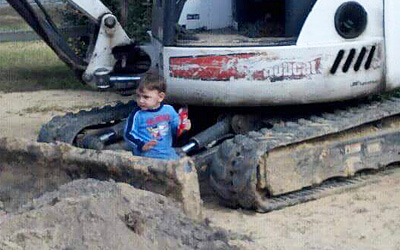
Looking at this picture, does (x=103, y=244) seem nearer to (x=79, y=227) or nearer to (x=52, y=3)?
(x=79, y=227)

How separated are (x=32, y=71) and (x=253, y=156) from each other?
9.68 m

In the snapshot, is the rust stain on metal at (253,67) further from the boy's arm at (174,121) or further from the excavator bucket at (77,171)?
the excavator bucket at (77,171)

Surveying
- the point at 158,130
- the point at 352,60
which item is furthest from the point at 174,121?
the point at 352,60

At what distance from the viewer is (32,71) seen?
52.7 ft

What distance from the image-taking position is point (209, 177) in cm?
736

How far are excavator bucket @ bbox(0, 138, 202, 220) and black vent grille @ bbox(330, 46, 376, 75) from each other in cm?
184

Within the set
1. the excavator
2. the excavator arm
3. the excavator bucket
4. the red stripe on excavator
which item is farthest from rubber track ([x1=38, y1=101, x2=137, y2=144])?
the excavator bucket

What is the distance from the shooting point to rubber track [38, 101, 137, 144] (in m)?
8.11

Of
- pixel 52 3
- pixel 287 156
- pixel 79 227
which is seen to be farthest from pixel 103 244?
pixel 52 3

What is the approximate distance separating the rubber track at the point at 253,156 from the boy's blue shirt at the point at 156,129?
1.29 feet

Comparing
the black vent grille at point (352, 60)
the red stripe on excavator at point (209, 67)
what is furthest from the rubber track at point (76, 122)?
the black vent grille at point (352, 60)

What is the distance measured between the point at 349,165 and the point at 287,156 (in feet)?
2.08

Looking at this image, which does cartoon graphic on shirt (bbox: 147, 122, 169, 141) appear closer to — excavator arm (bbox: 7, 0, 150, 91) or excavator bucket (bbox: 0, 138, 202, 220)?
excavator bucket (bbox: 0, 138, 202, 220)

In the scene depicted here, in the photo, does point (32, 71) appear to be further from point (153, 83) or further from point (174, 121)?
point (153, 83)
